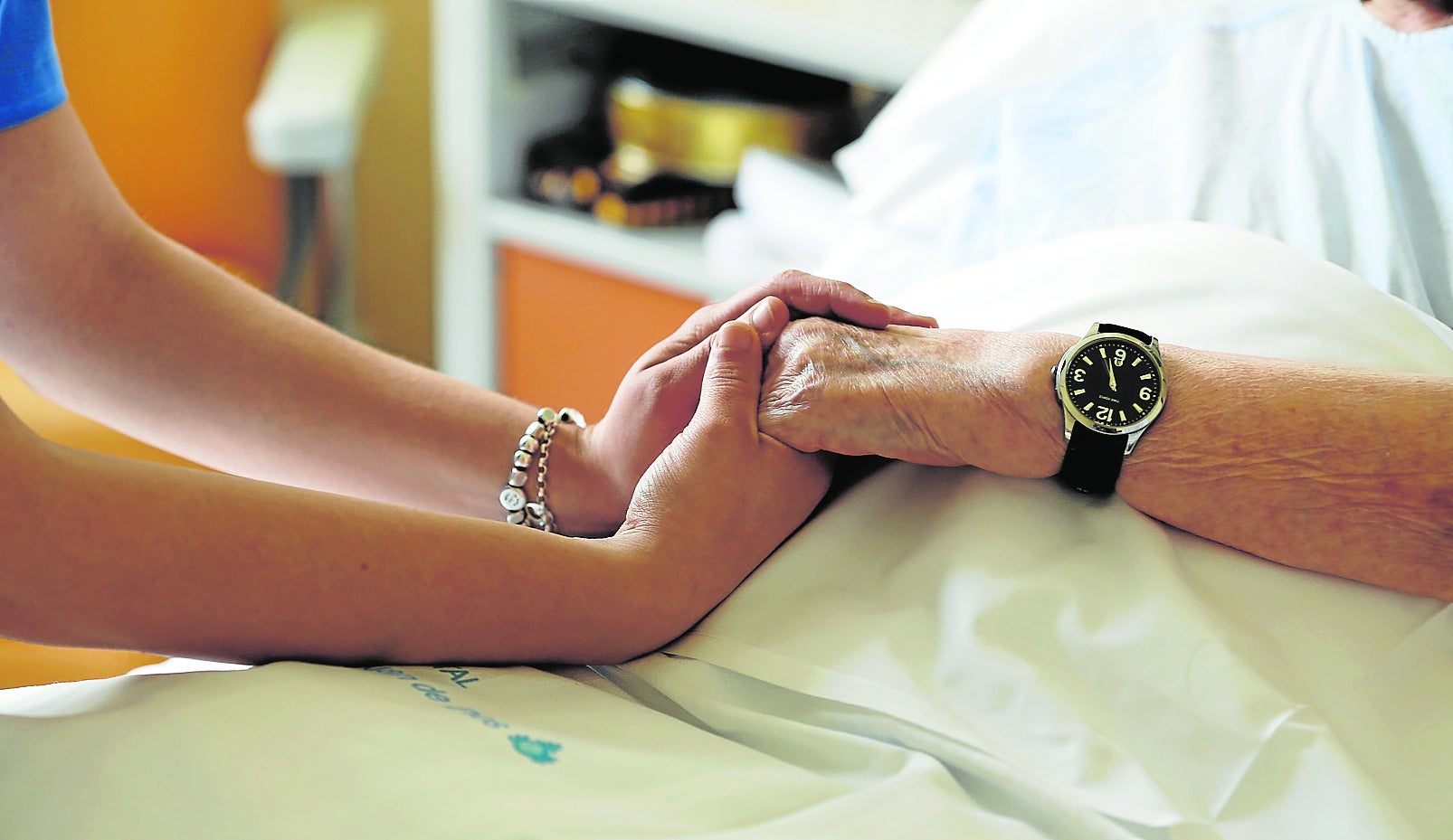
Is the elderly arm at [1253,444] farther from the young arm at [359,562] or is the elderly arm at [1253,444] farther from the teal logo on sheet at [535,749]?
the teal logo on sheet at [535,749]

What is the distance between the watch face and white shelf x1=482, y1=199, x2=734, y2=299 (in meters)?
0.80

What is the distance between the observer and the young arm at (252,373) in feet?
2.67

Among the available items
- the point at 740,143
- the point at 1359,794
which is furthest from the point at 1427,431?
the point at 740,143

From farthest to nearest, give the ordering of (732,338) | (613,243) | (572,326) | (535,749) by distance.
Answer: (572,326) < (613,243) < (732,338) < (535,749)

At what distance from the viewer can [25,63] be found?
779 millimetres

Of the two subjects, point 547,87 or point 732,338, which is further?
point 547,87

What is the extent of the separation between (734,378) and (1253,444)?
0.97 ft

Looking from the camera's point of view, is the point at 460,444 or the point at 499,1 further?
the point at 499,1

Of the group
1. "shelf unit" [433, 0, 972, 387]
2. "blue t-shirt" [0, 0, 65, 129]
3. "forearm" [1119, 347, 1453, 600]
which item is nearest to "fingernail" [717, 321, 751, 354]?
"forearm" [1119, 347, 1453, 600]

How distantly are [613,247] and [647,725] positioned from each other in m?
1.01

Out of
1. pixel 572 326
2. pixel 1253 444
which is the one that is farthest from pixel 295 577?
pixel 572 326

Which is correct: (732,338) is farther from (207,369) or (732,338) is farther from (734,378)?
(207,369)

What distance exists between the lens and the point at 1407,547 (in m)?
0.63

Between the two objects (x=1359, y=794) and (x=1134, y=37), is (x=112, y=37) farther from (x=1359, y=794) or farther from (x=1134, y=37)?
(x=1359, y=794)
